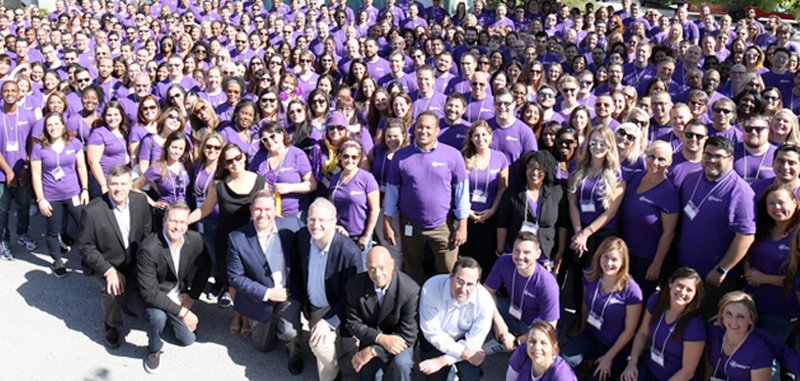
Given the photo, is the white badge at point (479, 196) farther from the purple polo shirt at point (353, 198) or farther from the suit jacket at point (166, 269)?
the suit jacket at point (166, 269)

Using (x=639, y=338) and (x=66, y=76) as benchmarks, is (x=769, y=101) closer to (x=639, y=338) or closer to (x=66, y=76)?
(x=639, y=338)

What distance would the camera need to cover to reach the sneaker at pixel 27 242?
6801 mm

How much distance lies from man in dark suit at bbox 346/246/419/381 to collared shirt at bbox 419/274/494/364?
0.10m

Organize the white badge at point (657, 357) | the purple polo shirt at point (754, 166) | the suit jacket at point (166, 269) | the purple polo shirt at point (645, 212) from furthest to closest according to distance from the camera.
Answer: the purple polo shirt at point (754, 166) < the suit jacket at point (166, 269) < the purple polo shirt at point (645, 212) < the white badge at point (657, 357)

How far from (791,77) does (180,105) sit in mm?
7397

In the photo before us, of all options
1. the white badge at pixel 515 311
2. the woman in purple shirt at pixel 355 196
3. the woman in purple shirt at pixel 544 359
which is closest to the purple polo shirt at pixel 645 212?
the white badge at pixel 515 311

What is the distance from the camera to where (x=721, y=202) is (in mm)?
4461

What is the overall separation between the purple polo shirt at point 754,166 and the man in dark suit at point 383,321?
9.26 feet

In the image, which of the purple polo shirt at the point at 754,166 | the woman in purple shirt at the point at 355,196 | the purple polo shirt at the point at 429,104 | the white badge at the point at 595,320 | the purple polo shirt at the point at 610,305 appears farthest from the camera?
the purple polo shirt at the point at 429,104

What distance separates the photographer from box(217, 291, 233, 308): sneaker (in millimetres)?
5805

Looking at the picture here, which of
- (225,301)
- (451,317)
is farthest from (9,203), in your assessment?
(451,317)

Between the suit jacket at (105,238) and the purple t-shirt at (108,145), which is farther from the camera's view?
the purple t-shirt at (108,145)

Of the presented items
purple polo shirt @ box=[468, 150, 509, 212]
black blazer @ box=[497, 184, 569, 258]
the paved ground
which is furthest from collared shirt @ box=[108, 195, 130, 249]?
black blazer @ box=[497, 184, 569, 258]

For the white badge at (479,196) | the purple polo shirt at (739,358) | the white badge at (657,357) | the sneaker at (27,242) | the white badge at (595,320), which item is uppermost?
the white badge at (479,196)
